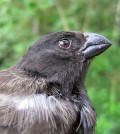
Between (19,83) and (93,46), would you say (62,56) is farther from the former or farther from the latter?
(19,83)

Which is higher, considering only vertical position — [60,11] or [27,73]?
[60,11]

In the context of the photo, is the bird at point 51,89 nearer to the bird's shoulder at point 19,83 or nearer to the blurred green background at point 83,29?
the bird's shoulder at point 19,83

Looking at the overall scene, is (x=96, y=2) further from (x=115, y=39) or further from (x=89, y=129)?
(x=89, y=129)

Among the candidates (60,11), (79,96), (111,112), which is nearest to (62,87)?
(79,96)

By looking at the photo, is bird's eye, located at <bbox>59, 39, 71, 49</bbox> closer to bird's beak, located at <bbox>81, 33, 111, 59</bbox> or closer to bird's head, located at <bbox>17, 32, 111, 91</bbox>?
bird's head, located at <bbox>17, 32, 111, 91</bbox>

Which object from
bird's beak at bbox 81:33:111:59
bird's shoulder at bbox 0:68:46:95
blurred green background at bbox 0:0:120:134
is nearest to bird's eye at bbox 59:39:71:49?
bird's beak at bbox 81:33:111:59

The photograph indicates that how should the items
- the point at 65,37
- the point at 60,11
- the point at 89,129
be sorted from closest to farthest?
the point at 89,129 < the point at 65,37 < the point at 60,11
